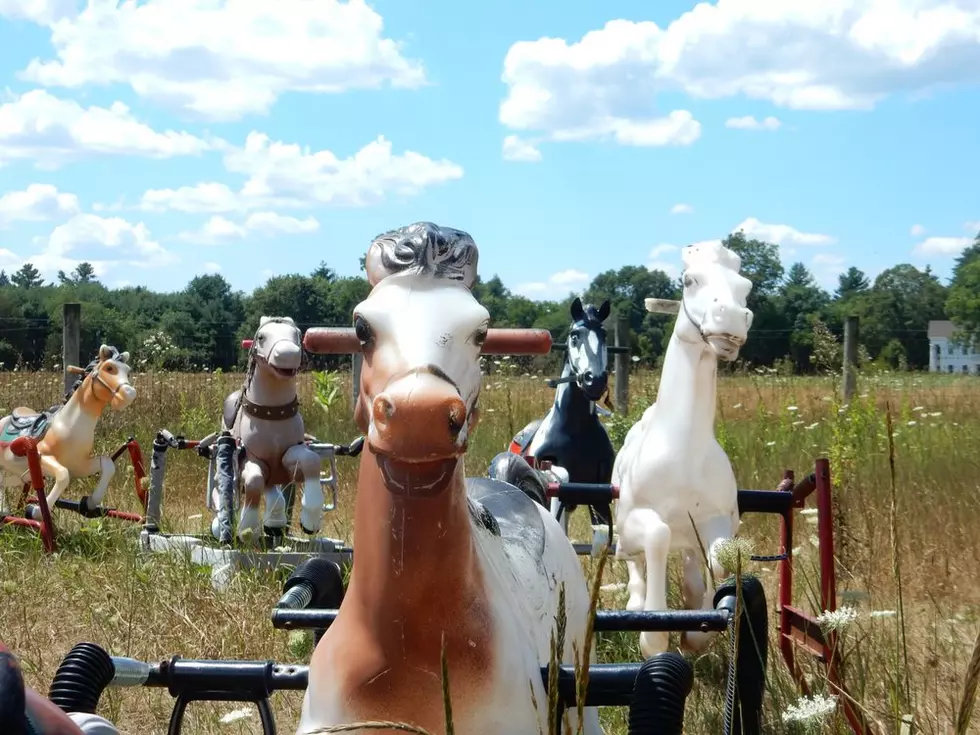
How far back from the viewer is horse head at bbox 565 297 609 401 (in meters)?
4.76

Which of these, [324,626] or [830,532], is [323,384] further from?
[324,626]

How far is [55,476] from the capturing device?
6.12 meters

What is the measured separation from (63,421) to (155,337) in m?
4.15

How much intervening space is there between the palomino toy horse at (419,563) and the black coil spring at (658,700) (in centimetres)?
17

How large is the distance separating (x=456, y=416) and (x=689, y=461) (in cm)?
237

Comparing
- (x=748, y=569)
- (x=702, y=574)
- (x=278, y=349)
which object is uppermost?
(x=278, y=349)

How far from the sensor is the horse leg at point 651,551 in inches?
134

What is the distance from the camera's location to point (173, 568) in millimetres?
4223

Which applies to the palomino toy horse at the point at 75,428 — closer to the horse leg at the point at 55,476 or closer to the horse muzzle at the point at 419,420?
the horse leg at the point at 55,476

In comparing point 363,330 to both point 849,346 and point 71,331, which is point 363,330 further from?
point 71,331

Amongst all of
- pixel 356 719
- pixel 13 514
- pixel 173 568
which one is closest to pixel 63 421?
pixel 13 514

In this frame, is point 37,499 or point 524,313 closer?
point 37,499

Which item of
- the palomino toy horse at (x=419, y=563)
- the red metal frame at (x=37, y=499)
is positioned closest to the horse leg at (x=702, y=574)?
the palomino toy horse at (x=419, y=563)

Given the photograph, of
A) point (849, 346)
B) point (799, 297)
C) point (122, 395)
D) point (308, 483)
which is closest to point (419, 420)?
point (308, 483)
